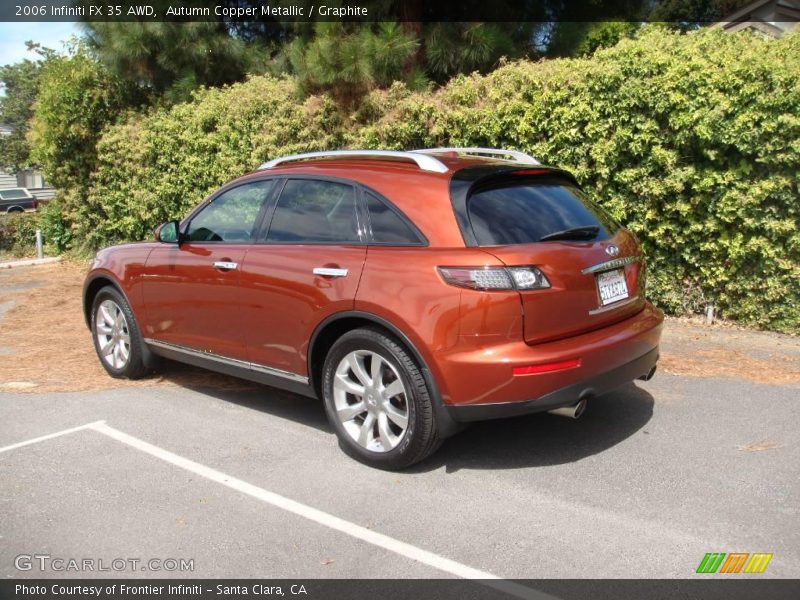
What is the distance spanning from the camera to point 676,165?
721 cm

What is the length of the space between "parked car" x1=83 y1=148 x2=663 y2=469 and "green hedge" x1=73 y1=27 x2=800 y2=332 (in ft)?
8.26

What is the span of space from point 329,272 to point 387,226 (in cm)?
44

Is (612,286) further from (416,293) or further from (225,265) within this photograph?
(225,265)

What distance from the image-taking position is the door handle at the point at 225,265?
5113 mm

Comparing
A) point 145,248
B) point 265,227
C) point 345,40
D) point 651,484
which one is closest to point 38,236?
point 345,40

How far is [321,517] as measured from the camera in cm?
383

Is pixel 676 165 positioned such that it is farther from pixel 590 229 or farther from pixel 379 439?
pixel 379 439

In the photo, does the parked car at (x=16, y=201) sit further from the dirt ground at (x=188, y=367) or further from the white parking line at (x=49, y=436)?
the white parking line at (x=49, y=436)

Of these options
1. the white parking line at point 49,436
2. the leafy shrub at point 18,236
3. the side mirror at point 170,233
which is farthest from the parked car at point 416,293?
the leafy shrub at point 18,236

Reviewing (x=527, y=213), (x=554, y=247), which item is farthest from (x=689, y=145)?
(x=554, y=247)

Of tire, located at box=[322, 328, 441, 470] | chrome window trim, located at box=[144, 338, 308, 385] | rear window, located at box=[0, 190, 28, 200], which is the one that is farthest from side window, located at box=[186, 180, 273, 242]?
rear window, located at box=[0, 190, 28, 200]

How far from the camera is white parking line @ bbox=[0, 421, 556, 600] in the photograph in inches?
126

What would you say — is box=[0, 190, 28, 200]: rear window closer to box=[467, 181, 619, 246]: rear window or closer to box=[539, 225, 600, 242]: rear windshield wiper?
box=[467, 181, 619, 246]: rear window

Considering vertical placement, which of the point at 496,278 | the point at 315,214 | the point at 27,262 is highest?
the point at 315,214
